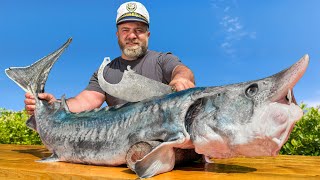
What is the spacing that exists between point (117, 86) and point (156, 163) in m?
0.75

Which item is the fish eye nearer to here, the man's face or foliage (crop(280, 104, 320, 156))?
the man's face

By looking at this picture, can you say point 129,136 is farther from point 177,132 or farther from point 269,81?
point 269,81

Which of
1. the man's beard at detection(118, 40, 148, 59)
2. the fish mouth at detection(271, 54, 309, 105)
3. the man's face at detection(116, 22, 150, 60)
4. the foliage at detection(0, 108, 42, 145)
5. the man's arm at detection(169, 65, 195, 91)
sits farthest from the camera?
the foliage at detection(0, 108, 42, 145)

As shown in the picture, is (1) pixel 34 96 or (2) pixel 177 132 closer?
(2) pixel 177 132

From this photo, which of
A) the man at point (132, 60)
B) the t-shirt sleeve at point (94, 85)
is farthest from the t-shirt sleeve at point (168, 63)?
the t-shirt sleeve at point (94, 85)

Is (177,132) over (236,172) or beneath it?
over

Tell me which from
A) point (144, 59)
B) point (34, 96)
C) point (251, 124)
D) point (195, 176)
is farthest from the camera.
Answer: point (144, 59)

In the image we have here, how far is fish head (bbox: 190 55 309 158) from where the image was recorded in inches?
85.4

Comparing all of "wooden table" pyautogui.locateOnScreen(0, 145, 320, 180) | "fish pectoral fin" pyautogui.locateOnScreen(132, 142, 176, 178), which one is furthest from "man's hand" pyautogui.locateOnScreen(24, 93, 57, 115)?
"fish pectoral fin" pyautogui.locateOnScreen(132, 142, 176, 178)

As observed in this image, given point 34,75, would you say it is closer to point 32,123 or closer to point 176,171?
point 32,123

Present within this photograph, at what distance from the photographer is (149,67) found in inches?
180

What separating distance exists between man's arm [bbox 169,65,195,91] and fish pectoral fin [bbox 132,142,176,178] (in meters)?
0.61

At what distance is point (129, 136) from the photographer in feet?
8.31

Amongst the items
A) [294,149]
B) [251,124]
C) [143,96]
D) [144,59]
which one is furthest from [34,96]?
[294,149]
